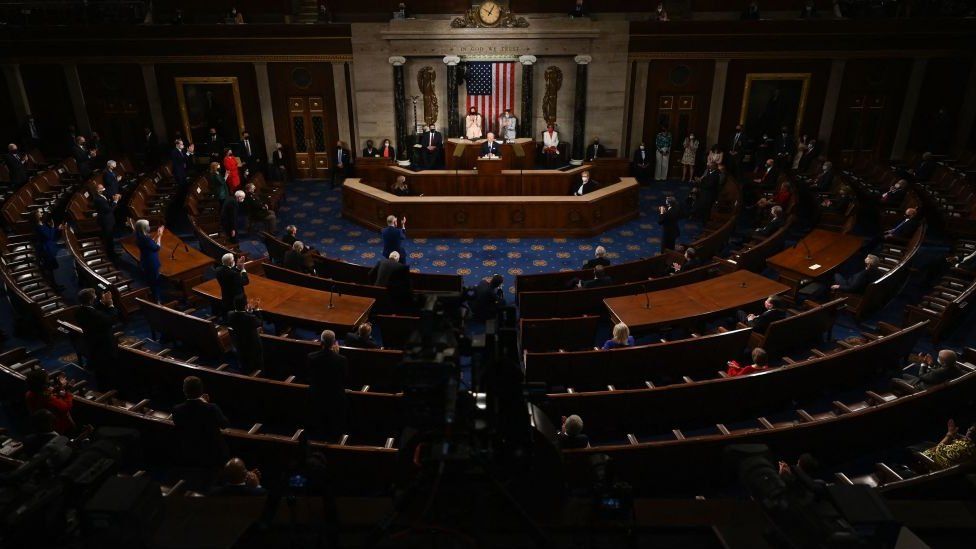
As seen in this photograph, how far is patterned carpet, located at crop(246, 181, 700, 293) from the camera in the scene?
11477 mm

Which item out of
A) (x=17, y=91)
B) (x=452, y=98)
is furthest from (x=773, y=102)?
(x=17, y=91)

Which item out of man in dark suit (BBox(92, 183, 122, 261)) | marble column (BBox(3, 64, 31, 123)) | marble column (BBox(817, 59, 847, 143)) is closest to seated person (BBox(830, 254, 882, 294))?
marble column (BBox(817, 59, 847, 143))

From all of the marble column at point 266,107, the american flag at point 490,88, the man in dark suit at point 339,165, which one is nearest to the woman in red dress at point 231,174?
the man in dark suit at point 339,165

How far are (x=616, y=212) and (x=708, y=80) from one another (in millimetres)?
5184

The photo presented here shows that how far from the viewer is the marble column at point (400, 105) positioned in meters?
16.1

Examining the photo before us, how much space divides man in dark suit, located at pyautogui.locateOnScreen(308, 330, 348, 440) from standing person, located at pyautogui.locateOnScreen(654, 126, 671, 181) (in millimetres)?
12233

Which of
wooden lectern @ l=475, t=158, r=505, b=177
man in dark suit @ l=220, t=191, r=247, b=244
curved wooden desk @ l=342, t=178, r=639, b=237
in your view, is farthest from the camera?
wooden lectern @ l=475, t=158, r=505, b=177

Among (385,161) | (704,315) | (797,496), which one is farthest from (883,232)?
(797,496)

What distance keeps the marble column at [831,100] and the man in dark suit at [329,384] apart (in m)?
14.8

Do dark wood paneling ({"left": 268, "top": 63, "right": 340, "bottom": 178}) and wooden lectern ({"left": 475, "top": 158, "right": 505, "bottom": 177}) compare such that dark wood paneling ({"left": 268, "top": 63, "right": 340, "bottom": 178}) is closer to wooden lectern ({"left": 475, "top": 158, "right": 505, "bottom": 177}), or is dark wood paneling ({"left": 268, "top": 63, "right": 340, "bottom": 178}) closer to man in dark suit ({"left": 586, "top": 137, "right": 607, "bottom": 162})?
wooden lectern ({"left": 475, "top": 158, "right": 505, "bottom": 177})

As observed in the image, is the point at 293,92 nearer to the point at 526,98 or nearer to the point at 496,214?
the point at 526,98

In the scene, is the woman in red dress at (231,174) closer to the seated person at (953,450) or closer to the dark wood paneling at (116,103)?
the dark wood paneling at (116,103)

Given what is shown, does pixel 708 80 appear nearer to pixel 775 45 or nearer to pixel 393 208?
pixel 775 45

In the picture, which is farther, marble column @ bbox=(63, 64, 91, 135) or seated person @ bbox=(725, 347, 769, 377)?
marble column @ bbox=(63, 64, 91, 135)
